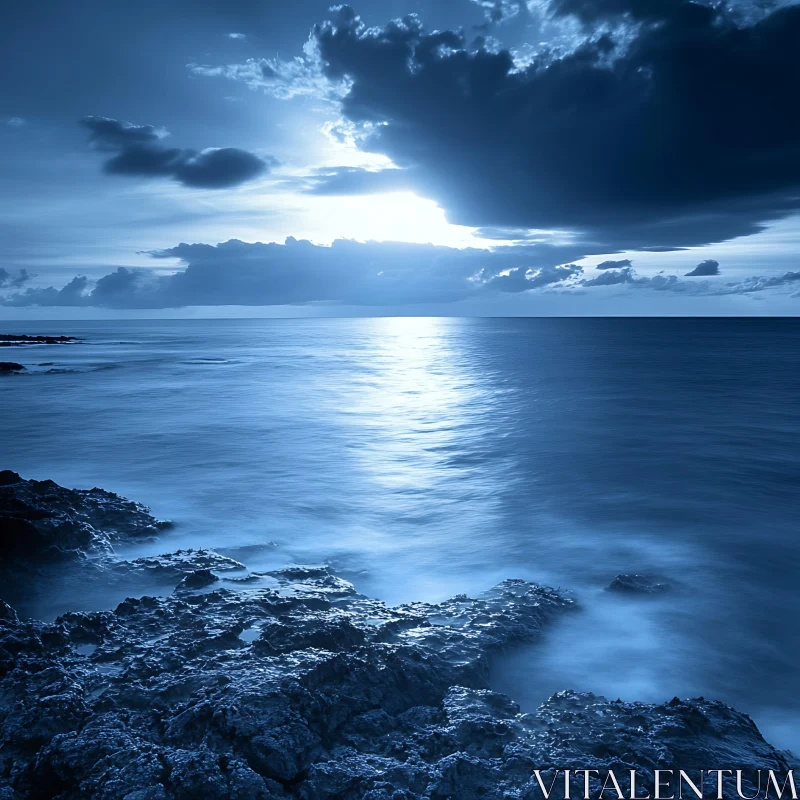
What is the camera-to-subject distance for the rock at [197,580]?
19.7ft

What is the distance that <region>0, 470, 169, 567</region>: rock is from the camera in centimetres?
659

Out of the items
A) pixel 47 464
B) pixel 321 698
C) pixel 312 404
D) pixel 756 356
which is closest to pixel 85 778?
pixel 321 698

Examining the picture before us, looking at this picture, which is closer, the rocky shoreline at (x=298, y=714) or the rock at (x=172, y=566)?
the rocky shoreline at (x=298, y=714)

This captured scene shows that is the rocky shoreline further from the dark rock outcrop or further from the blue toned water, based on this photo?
the blue toned water

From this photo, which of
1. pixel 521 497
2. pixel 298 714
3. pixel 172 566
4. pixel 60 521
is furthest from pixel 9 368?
pixel 298 714

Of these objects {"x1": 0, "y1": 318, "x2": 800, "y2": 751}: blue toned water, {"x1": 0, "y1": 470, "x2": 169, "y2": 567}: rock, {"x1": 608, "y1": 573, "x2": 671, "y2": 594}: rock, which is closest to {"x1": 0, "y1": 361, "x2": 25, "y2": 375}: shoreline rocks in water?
{"x1": 0, "y1": 318, "x2": 800, "y2": 751}: blue toned water

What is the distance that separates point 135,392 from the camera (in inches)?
979

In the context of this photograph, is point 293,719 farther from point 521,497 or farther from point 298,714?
point 521,497

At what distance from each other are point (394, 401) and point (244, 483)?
1336 cm

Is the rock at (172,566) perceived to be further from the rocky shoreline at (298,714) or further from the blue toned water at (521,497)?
the rocky shoreline at (298,714)

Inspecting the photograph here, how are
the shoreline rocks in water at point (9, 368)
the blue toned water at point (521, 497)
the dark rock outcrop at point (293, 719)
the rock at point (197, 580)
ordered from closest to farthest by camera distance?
the dark rock outcrop at point (293, 719) < the blue toned water at point (521, 497) < the rock at point (197, 580) < the shoreline rocks in water at point (9, 368)

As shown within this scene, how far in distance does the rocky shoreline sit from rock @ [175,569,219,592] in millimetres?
447

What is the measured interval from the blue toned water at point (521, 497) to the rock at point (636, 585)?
16cm

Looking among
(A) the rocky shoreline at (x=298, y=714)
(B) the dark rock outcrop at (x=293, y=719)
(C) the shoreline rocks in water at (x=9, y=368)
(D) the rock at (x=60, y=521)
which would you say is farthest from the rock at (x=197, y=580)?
(C) the shoreline rocks in water at (x=9, y=368)
